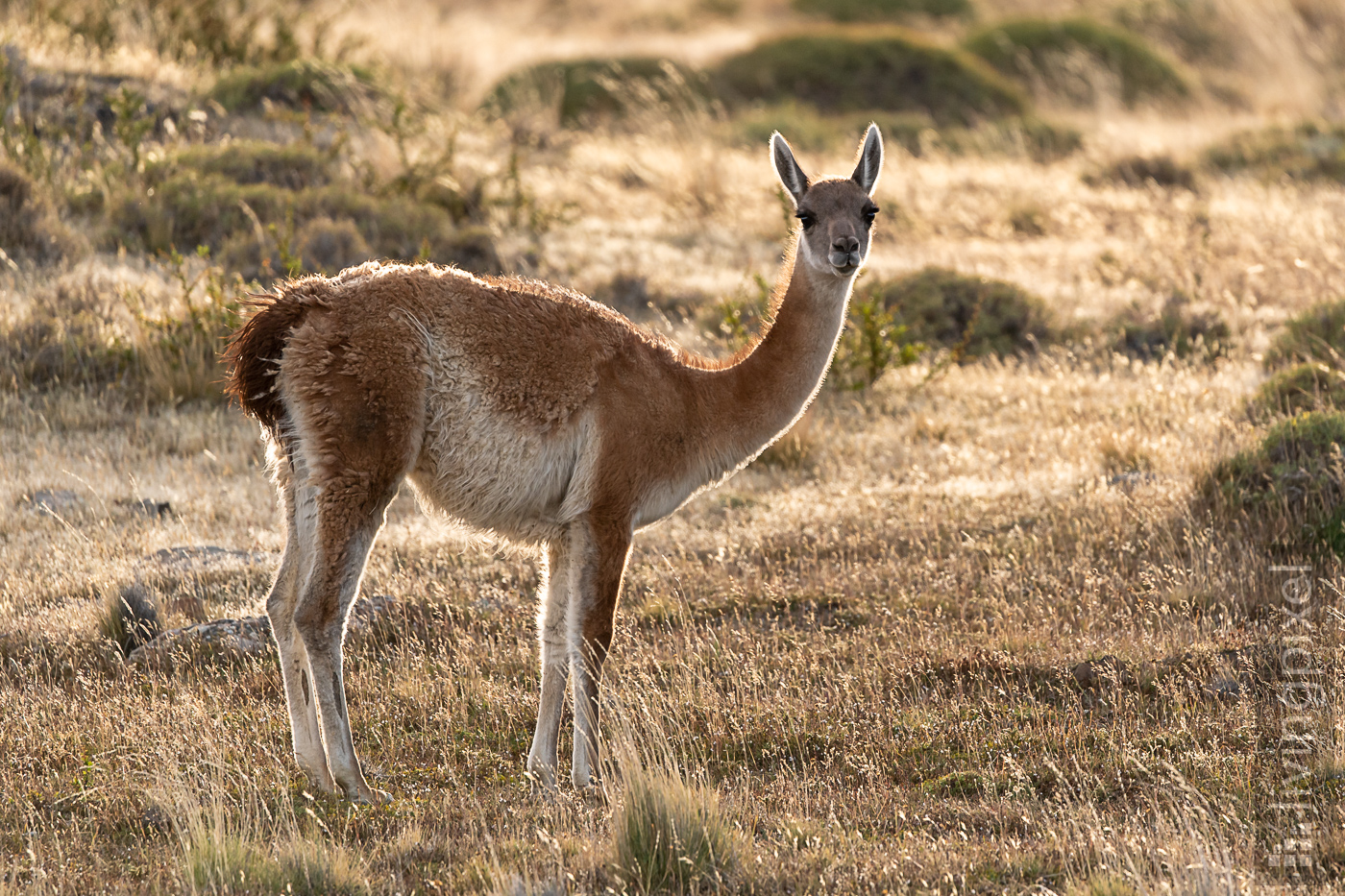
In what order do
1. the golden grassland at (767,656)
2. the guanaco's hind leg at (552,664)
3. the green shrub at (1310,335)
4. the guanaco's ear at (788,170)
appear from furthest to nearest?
the green shrub at (1310,335) → the guanaco's ear at (788,170) → the guanaco's hind leg at (552,664) → the golden grassland at (767,656)

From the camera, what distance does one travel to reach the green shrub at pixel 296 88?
16.2m

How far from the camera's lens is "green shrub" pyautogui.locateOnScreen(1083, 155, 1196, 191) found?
18.9 m

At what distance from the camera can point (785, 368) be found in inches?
236

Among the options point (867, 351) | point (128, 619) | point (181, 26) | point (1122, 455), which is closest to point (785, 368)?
point (128, 619)

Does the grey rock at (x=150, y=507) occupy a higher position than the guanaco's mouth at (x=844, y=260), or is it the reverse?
the guanaco's mouth at (x=844, y=260)

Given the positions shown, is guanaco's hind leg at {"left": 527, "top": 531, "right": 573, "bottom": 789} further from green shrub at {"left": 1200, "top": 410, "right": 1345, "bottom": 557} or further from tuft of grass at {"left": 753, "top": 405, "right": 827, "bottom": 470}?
green shrub at {"left": 1200, "top": 410, "right": 1345, "bottom": 557}

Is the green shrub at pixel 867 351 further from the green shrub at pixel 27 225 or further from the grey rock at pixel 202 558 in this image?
the green shrub at pixel 27 225

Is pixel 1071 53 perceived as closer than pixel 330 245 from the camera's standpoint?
No

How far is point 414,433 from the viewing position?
526 cm

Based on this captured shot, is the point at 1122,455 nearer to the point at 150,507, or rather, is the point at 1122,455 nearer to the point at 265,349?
the point at 265,349

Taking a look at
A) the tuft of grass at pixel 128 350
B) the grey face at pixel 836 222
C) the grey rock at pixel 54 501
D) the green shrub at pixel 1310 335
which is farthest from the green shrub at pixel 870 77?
the grey face at pixel 836 222

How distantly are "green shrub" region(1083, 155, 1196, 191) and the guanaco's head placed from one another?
45.1 feet

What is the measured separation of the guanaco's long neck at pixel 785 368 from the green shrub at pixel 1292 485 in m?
3.38

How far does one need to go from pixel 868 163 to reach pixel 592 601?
243 centimetres
